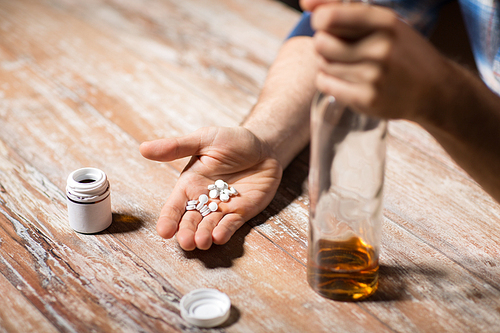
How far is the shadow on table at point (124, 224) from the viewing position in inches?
42.1

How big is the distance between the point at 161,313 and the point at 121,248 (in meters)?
0.21

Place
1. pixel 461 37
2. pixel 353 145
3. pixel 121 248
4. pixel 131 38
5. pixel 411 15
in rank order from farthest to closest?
pixel 131 38 → pixel 461 37 → pixel 411 15 → pixel 121 248 → pixel 353 145

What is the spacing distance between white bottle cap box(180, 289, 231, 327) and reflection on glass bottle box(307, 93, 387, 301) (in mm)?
183

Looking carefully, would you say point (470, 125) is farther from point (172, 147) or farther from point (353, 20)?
point (172, 147)

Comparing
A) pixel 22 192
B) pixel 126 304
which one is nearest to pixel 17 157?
pixel 22 192

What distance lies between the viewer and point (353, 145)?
790 millimetres

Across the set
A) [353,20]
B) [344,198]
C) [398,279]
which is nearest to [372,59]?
[353,20]

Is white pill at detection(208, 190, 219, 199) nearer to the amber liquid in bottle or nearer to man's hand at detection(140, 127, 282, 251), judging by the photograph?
man's hand at detection(140, 127, 282, 251)

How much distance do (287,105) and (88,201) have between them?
61 cm

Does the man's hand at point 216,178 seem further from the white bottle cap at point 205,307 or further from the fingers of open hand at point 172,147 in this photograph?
the white bottle cap at point 205,307

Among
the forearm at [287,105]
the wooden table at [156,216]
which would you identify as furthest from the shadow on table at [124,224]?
the forearm at [287,105]

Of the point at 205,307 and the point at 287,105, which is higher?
the point at 287,105

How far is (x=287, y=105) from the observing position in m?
1.32

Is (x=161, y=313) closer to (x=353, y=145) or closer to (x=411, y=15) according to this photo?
(x=353, y=145)
